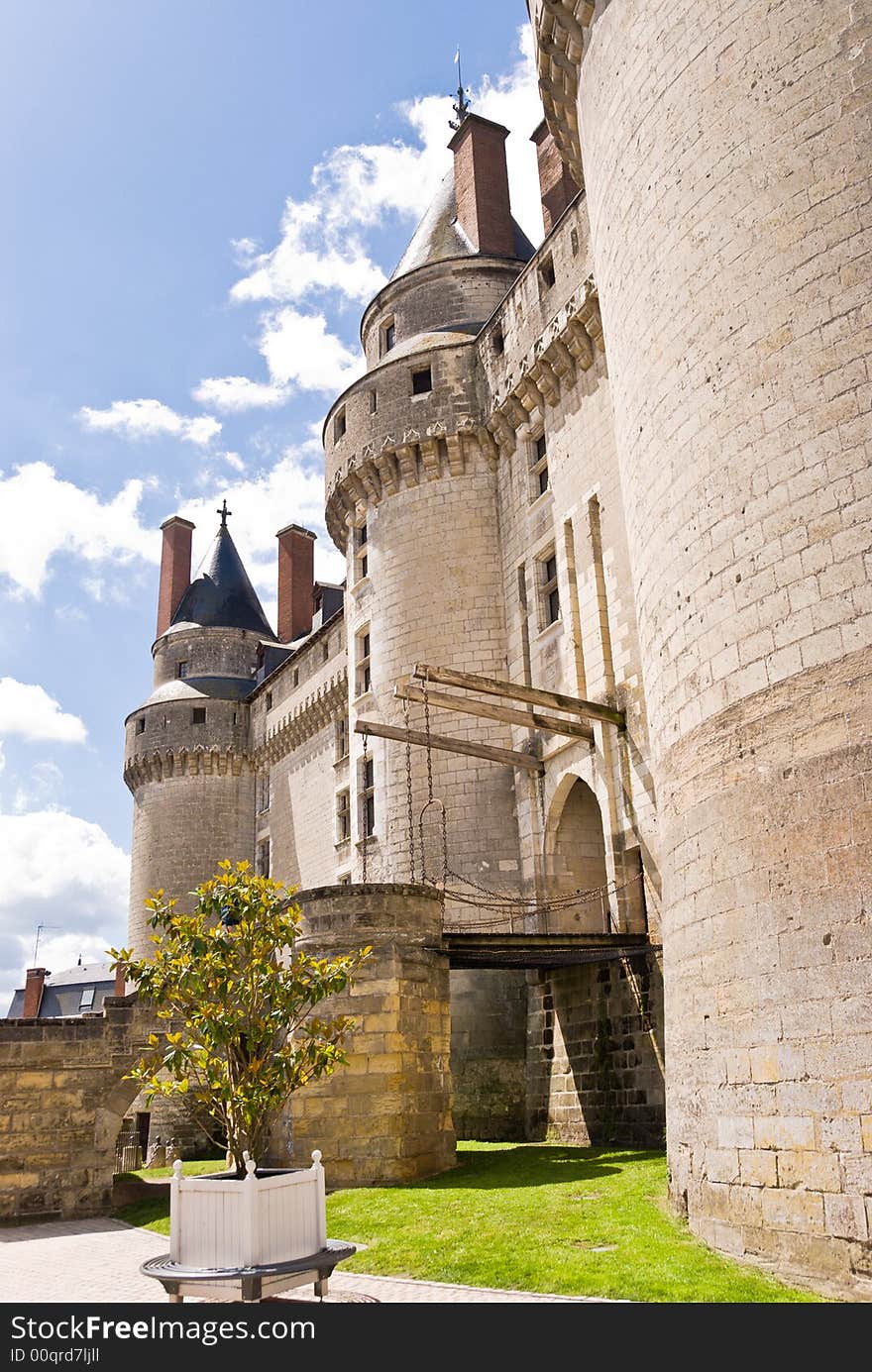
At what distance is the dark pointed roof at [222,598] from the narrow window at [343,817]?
11351 millimetres

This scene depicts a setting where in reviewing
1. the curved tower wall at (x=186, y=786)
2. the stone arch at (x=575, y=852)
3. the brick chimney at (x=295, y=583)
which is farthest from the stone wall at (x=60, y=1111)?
the brick chimney at (x=295, y=583)

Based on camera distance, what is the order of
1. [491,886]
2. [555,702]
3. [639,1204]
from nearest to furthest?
[639,1204] → [555,702] → [491,886]

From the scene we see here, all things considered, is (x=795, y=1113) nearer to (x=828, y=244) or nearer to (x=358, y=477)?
(x=828, y=244)

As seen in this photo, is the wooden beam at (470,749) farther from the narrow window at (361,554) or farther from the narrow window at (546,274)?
the narrow window at (546,274)

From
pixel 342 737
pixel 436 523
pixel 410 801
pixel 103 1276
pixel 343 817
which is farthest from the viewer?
pixel 342 737

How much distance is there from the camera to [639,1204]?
9.68m

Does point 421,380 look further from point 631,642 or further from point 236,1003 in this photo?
point 236,1003

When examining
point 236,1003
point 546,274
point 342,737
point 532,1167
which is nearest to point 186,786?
point 342,737

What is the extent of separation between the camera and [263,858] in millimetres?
32250

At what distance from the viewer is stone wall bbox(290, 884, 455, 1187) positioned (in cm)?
1267

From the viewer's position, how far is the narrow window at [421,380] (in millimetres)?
21406

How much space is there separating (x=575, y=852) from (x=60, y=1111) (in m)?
8.46
